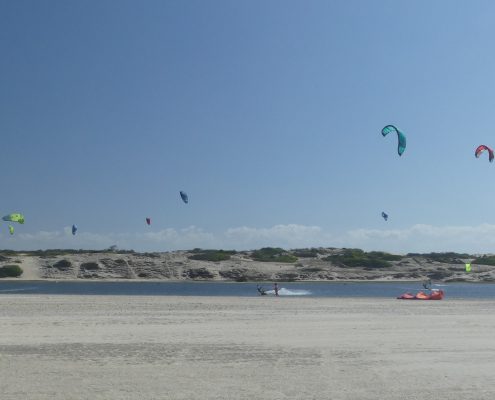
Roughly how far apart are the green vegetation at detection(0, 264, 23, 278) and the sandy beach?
166ft

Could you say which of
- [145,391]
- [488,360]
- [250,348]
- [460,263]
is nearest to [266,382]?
[145,391]

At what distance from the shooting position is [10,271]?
65.2m

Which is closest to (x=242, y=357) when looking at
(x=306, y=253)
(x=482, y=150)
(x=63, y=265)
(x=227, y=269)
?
(x=482, y=150)

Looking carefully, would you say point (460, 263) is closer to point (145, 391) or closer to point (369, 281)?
point (369, 281)

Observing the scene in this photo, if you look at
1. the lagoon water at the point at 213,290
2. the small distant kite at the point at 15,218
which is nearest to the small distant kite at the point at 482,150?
the lagoon water at the point at 213,290

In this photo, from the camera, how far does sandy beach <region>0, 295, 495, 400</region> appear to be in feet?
27.2

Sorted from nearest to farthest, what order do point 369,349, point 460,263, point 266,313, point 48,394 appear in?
point 48,394, point 369,349, point 266,313, point 460,263

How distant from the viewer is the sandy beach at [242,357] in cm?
829

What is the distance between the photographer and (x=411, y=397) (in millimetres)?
7988

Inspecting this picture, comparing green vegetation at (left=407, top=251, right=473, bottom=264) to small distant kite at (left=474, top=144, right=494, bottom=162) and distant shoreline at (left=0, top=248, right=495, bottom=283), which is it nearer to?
distant shoreline at (left=0, top=248, right=495, bottom=283)

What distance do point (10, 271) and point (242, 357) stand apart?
60206mm

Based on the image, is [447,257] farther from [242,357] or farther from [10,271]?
[242,357]

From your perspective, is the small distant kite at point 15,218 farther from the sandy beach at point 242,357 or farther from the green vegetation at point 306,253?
the green vegetation at point 306,253

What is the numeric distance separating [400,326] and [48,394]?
10.2 meters
